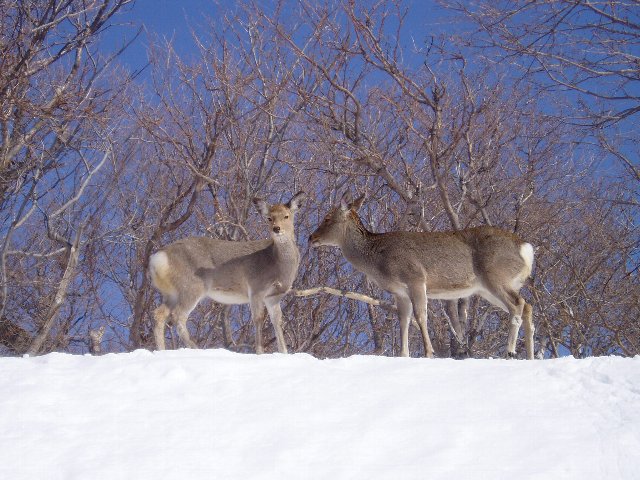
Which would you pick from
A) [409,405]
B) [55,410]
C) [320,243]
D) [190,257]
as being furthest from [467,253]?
[55,410]

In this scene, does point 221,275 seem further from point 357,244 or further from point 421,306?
point 421,306

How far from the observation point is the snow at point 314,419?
4293 millimetres

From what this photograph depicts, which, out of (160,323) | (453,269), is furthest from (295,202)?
(453,269)

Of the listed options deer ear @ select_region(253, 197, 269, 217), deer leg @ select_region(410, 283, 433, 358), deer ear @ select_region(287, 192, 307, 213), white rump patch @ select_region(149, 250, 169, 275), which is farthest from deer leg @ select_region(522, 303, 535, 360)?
white rump patch @ select_region(149, 250, 169, 275)

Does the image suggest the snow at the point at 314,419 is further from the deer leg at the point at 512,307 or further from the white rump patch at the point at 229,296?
the white rump patch at the point at 229,296

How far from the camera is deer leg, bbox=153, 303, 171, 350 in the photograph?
10.4 meters

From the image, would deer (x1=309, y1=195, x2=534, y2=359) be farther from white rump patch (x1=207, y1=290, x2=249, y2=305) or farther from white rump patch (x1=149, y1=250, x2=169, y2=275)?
white rump patch (x1=149, y1=250, x2=169, y2=275)

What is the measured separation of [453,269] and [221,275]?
3358 millimetres

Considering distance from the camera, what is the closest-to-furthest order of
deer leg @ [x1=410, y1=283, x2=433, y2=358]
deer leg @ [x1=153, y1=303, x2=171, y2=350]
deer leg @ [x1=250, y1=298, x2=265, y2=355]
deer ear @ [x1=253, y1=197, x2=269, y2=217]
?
deer leg @ [x1=410, y1=283, x2=433, y2=358], deer leg @ [x1=250, y1=298, x2=265, y2=355], deer leg @ [x1=153, y1=303, x2=171, y2=350], deer ear @ [x1=253, y1=197, x2=269, y2=217]

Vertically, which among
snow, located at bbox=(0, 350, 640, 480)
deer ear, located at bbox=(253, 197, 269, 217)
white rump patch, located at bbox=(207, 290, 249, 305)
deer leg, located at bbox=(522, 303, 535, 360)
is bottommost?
snow, located at bbox=(0, 350, 640, 480)

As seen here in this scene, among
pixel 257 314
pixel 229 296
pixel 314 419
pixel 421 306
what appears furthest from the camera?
pixel 229 296

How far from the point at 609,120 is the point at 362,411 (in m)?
7.26

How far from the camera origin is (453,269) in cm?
986

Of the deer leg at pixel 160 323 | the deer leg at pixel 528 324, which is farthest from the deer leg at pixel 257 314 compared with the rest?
the deer leg at pixel 528 324
